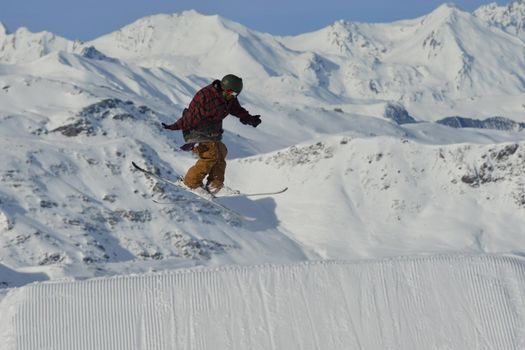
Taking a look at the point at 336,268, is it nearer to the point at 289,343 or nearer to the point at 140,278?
the point at 289,343

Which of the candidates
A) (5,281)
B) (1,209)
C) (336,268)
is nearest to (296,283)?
(336,268)

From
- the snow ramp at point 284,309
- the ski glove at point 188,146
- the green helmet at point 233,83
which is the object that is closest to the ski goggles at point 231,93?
the green helmet at point 233,83

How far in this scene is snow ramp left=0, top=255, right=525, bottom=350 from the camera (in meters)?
30.2

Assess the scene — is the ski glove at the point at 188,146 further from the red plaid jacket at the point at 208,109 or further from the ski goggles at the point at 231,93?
the ski goggles at the point at 231,93

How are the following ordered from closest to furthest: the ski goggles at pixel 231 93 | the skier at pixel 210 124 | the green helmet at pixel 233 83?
1. the green helmet at pixel 233 83
2. the ski goggles at pixel 231 93
3. the skier at pixel 210 124

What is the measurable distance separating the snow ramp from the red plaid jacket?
7353 mm

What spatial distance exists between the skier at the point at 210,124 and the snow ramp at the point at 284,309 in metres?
4.52

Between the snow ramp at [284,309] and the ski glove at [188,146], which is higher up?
the ski glove at [188,146]

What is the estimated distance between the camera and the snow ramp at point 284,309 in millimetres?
30219

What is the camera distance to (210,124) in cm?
2586

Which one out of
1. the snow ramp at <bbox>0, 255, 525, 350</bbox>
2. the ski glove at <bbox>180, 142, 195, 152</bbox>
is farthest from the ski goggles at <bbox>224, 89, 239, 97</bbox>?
the snow ramp at <bbox>0, 255, 525, 350</bbox>

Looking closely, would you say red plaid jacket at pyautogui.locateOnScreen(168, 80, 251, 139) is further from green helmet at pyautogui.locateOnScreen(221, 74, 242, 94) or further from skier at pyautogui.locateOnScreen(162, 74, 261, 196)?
green helmet at pyautogui.locateOnScreen(221, 74, 242, 94)

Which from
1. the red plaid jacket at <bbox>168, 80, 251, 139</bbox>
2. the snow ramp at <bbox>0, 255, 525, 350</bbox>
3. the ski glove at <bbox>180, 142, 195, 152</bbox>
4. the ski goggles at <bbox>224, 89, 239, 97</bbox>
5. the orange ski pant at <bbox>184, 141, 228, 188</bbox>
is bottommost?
the snow ramp at <bbox>0, 255, 525, 350</bbox>

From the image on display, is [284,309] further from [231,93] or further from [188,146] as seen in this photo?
[231,93]
